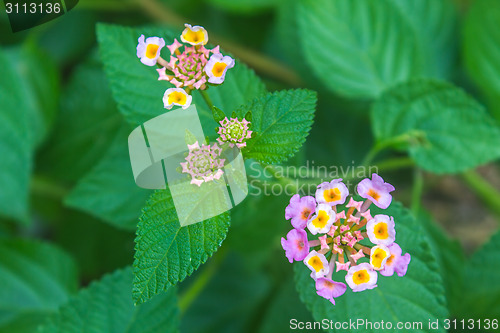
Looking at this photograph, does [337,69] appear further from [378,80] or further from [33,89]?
[33,89]

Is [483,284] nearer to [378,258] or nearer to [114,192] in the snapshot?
[378,258]

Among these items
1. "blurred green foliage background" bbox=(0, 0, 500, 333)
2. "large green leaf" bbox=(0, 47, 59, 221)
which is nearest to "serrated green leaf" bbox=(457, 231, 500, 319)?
"blurred green foliage background" bbox=(0, 0, 500, 333)

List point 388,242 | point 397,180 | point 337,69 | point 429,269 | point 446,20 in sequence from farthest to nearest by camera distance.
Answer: point 397,180, point 446,20, point 337,69, point 429,269, point 388,242

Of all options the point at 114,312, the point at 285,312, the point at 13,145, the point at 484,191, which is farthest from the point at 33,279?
the point at 484,191

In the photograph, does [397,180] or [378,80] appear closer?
[378,80]

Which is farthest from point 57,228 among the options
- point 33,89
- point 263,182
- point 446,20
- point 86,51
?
point 446,20

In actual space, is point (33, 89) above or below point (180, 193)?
below
